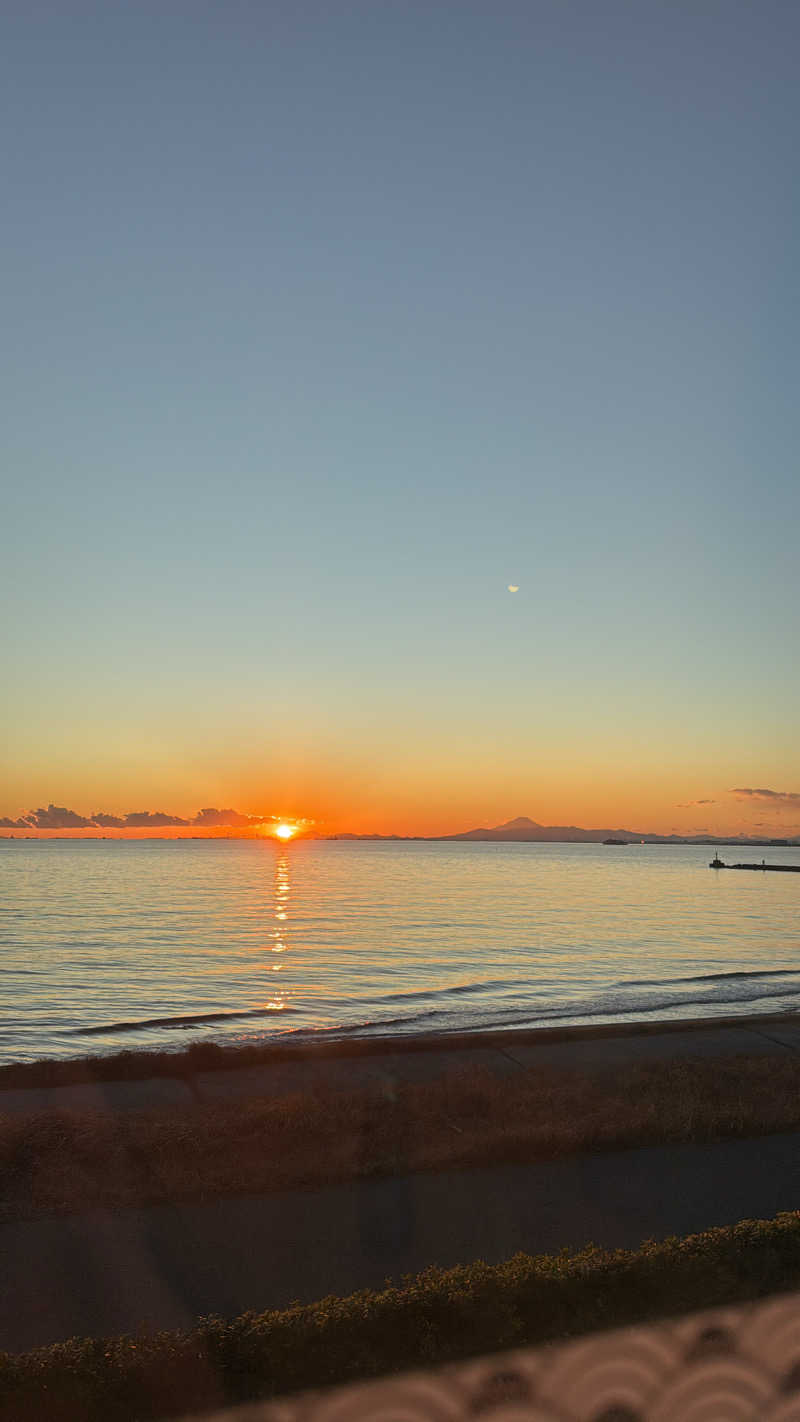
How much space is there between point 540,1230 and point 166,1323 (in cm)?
355

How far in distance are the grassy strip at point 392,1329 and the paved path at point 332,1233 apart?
1.07m

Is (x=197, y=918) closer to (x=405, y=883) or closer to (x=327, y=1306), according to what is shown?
(x=405, y=883)

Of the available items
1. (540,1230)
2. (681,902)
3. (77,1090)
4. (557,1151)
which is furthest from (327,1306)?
(681,902)

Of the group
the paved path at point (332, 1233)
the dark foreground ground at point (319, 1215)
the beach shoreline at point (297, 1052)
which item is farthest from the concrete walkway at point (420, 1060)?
the paved path at point (332, 1233)

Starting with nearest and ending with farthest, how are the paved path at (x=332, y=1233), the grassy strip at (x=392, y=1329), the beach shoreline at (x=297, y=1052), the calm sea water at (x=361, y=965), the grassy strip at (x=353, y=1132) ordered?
the grassy strip at (x=392, y=1329) → the paved path at (x=332, y=1233) → the grassy strip at (x=353, y=1132) → the beach shoreline at (x=297, y=1052) → the calm sea water at (x=361, y=965)

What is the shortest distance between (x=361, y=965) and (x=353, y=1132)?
29.1 metres

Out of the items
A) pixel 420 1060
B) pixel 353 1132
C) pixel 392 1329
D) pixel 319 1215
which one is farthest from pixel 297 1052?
pixel 392 1329

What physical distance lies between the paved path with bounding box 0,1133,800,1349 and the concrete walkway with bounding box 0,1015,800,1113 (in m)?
4.65

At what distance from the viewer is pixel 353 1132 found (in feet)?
39.1

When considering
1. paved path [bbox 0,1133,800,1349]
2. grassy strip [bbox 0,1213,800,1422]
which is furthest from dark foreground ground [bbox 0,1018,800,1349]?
grassy strip [bbox 0,1213,800,1422]

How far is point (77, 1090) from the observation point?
48.9 feet

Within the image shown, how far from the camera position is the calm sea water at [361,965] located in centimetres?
2730

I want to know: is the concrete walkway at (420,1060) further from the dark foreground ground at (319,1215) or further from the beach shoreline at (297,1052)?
the dark foreground ground at (319,1215)

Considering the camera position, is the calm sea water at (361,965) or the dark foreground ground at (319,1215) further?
the calm sea water at (361,965)
